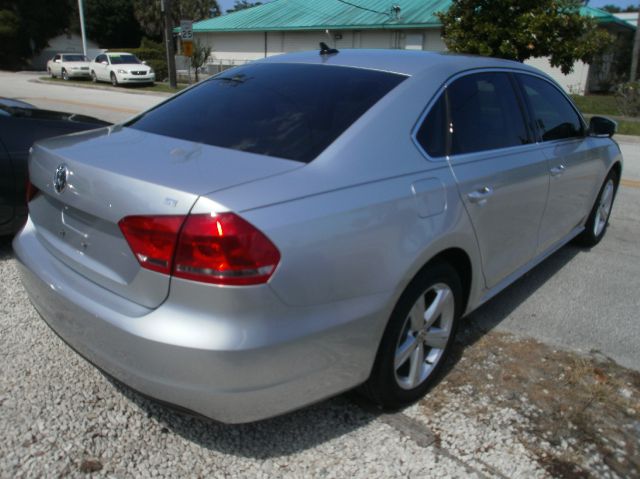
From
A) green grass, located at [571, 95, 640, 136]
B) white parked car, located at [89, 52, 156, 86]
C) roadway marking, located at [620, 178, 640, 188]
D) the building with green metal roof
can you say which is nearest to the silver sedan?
roadway marking, located at [620, 178, 640, 188]

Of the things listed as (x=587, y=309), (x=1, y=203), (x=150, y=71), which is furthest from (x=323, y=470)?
(x=150, y=71)

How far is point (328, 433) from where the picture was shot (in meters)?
2.60

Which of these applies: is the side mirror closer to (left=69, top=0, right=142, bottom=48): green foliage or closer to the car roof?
the car roof

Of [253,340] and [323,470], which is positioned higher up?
[253,340]

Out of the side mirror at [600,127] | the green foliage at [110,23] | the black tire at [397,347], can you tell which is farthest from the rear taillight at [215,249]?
the green foliage at [110,23]

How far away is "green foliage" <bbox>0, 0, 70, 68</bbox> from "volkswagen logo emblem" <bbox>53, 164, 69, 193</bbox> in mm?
50828

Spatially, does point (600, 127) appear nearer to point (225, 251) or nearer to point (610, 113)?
point (225, 251)

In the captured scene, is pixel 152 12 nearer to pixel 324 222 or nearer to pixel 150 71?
pixel 150 71

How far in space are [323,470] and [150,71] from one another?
2882 centimetres

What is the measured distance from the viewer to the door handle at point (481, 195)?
282 cm

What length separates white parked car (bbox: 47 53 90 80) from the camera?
32.1 metres

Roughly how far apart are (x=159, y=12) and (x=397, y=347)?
61006 mm

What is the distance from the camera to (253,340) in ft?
6.53

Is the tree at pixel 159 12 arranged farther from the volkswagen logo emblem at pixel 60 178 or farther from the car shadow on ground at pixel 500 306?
the volkswagen logo emblem at pixel 60 178
